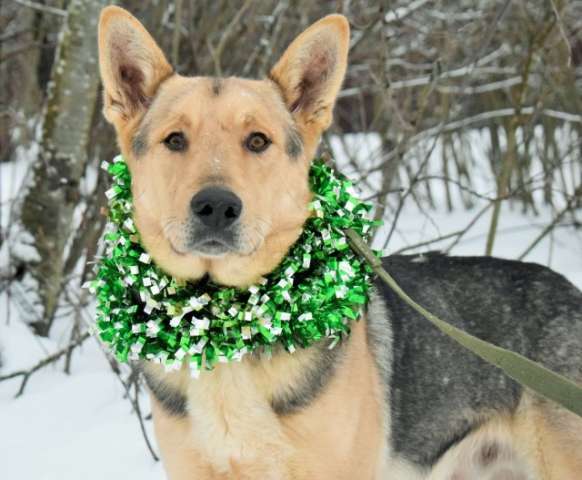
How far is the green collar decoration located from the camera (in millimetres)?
3234

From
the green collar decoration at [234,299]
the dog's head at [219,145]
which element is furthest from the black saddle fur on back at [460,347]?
the dog's head at [219,145]

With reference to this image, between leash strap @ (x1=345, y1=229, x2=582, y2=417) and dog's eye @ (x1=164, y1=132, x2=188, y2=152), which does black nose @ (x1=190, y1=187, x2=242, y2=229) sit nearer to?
dog's eye @ (x1=164, y1=132, x2=188, y2=152)

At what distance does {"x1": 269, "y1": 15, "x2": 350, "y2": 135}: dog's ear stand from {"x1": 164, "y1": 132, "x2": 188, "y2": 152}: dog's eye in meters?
0.53

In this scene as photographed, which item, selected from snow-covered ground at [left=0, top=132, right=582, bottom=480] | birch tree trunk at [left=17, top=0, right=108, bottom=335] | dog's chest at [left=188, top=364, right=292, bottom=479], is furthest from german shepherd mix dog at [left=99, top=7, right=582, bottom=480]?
birch tree trunk at [left=17, top=0, right=108, bottom=335]

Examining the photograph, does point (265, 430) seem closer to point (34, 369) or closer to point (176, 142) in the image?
point (176, 142)

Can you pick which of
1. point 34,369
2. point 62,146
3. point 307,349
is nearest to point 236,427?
point 307,349

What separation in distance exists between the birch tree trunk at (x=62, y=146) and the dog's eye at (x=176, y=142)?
2.89 metres

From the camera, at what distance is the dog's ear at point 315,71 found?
3479mm

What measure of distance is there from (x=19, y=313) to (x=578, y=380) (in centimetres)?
402

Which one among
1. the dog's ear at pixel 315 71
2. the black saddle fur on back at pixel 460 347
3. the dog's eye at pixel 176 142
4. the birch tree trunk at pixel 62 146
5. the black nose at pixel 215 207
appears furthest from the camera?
the birch tree trunk at pixel 62 146

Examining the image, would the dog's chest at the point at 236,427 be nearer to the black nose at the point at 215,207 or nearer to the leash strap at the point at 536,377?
the black nose at the point at 215,207

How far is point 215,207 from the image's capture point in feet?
9.86

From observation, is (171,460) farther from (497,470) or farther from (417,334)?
(497,470)

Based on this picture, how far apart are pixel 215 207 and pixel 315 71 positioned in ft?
3.10
